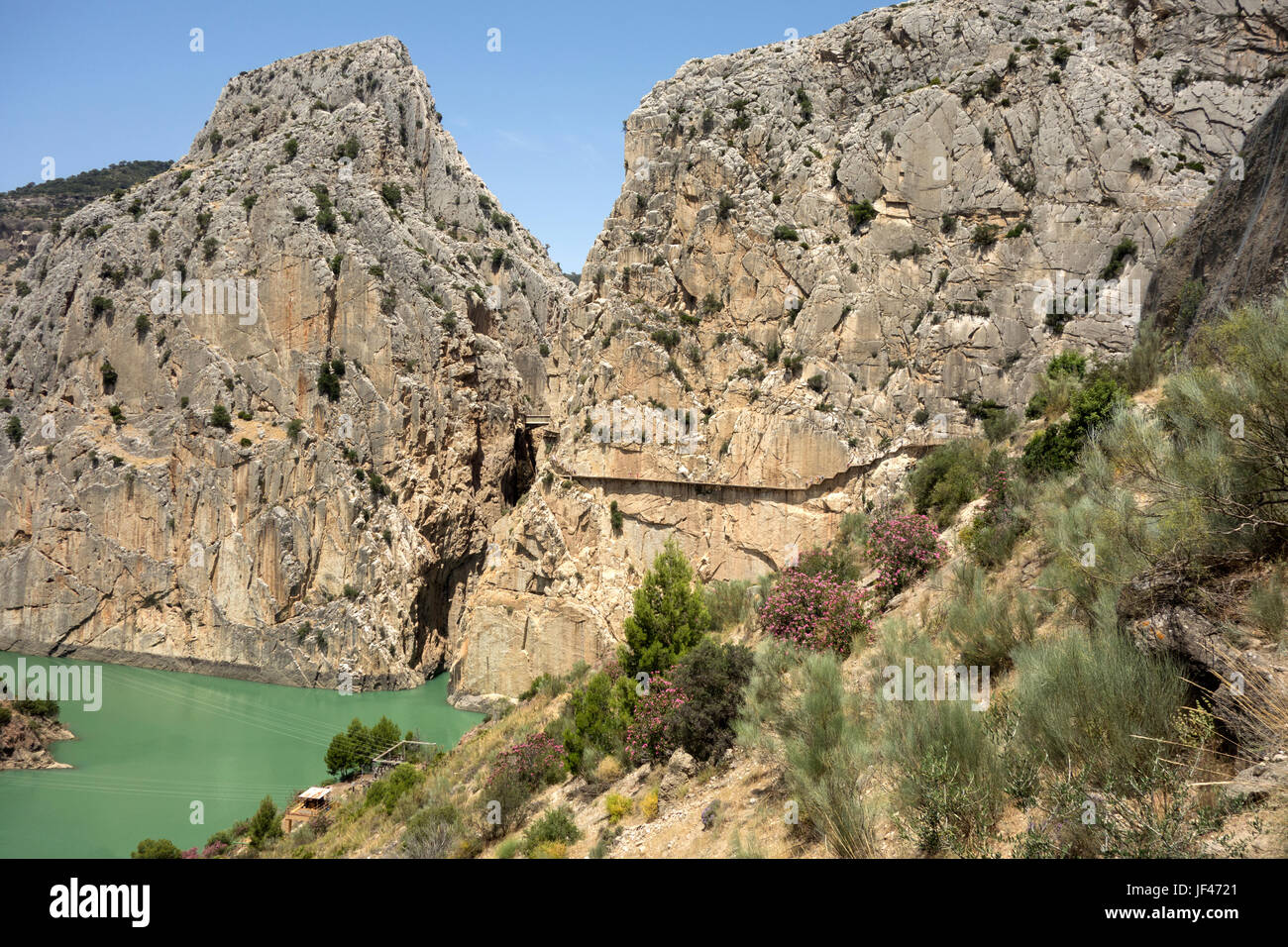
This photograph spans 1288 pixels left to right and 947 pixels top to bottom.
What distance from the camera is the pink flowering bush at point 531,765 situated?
12.9 m

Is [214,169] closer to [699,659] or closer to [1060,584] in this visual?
[699,659]

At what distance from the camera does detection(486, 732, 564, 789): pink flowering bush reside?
12938mm

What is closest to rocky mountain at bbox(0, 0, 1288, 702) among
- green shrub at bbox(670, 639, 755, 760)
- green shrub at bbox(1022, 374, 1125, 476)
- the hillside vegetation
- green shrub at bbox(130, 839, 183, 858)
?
green shrub at bbox(1022, 374, 1125, 476)

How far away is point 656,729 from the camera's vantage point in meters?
11.0

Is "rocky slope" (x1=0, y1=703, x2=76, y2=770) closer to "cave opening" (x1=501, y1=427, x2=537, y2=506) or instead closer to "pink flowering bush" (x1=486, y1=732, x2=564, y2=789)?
"cave opening" (x1=501, y1=427, x2=537, y2=506)

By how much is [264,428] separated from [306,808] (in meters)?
25.5

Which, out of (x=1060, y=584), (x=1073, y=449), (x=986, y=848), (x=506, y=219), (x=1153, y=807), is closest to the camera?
(x=1153, y=807)

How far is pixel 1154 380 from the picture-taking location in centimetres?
1341

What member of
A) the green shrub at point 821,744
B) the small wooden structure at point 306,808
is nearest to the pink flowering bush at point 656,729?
the green shrub at point 821,744

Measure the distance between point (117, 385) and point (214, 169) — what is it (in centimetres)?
1520

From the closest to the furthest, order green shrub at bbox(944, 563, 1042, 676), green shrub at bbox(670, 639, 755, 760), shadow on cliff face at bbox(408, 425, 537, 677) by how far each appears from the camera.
A: green shrub at bbox(944, 563, 1042, 676)
green shrub at bbox(670, 639, 755, 760)
shadow on cliff face at bbox(408, 425, 537, 677)

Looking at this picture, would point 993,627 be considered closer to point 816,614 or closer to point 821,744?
point 821,744

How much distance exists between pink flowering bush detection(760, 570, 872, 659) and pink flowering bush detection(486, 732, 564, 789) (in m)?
4.98
